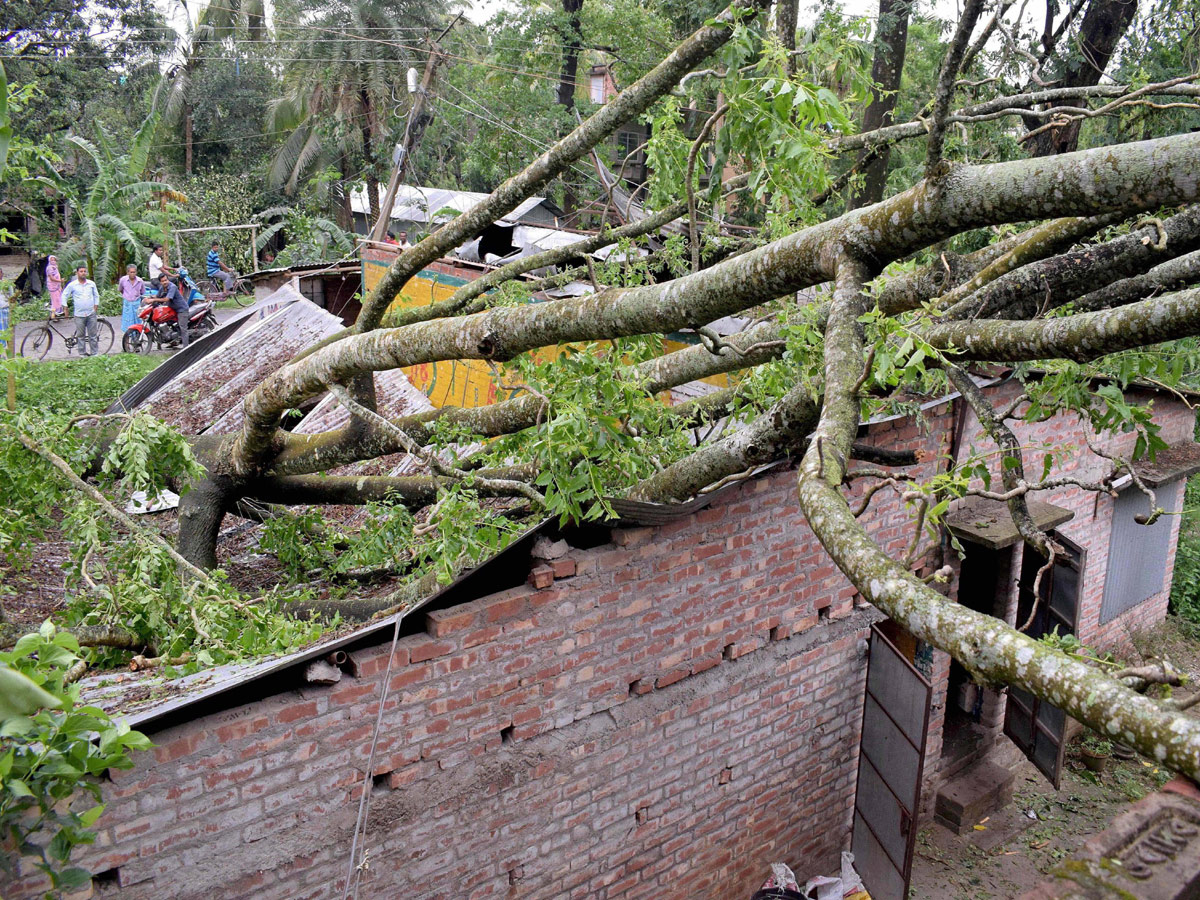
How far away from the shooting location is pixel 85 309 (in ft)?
50.8

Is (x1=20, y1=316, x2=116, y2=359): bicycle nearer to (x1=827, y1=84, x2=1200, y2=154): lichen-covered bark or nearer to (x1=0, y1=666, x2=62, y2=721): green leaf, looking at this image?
(x1=827, y1=84, x2=1200, y2=154): lichen-covered bark

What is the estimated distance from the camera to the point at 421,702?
384 centimetres

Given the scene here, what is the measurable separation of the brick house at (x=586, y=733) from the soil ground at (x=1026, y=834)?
42 centimetres

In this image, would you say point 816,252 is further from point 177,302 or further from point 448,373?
point 177,302

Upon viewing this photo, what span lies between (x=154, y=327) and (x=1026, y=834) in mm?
15809

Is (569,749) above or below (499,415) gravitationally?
below

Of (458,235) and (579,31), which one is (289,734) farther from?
(579,31)

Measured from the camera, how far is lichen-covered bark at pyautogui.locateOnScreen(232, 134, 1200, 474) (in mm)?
2285

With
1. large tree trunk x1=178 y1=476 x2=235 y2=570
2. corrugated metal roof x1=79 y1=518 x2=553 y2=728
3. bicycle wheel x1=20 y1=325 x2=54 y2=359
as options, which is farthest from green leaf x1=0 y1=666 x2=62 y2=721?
bicycle wheel x1=20 y1=325 x2=54 y2=359

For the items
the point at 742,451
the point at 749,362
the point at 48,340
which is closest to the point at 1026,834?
the point at 742,451

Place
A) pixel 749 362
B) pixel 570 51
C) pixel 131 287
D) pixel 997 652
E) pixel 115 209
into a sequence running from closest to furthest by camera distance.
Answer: pixel 997 652 < pixel 749 362 < pixel 131 287 < pixel 570 51 < pixel 115 209

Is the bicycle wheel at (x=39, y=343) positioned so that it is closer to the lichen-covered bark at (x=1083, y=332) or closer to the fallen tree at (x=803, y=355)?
the fallen tree at (x=803, y=355)

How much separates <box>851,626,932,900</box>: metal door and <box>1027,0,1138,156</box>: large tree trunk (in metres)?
6.69

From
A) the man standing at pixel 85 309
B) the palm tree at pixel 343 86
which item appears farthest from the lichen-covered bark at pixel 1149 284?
the palm tree at pixel 343 86
